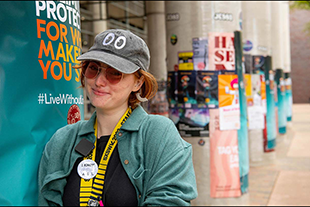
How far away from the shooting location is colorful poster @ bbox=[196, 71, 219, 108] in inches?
222

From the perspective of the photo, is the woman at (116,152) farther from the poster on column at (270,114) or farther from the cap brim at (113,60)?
the poster on column at (270,114)

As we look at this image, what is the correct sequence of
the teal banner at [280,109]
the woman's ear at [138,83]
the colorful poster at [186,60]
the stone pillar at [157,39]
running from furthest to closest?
the stone pillar at [157,39]
the teal banner at [280,109]
the colorful poster at [186,60]
the woman's ear at [138,83]

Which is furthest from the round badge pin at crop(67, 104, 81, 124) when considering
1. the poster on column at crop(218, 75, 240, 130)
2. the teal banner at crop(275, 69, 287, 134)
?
the teal banner at crop(275, 69, 287, 134)

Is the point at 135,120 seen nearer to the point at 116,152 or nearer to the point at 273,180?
the point at 116,152

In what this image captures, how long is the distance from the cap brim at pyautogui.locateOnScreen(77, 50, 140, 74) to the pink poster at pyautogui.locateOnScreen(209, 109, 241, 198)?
13.0 feet

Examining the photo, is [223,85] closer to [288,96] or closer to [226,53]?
[226,53]

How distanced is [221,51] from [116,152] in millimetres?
4092

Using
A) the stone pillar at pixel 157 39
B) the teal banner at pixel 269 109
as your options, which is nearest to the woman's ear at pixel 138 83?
the teal banner at pixel 269 109

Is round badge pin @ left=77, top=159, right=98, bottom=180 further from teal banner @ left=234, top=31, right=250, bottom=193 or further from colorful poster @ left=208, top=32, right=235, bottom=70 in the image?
teal banner @ left=234, top=31, right=250, bottom=193

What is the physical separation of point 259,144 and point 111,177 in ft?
26.0

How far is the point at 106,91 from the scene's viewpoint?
72.4 inches

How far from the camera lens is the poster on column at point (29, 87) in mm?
1875

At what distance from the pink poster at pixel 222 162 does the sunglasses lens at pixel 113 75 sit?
3.93 metres

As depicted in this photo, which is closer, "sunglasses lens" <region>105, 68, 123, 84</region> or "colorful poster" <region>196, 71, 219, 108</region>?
"sunglasses lens" <region>105, 68, 123, 84</region>
